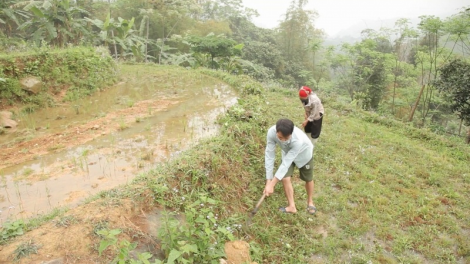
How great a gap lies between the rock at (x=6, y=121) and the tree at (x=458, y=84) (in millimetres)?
11648

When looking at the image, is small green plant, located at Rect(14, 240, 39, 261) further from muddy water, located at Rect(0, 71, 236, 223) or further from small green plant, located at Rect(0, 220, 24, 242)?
muddy water, located at Rect(0, 71, 236, 223)

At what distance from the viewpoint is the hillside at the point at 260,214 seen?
2.65 meters

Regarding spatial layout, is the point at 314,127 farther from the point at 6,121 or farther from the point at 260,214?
the point at 6,121

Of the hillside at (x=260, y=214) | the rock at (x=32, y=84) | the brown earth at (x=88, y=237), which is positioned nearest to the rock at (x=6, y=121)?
the rock at (x=32, y=84)

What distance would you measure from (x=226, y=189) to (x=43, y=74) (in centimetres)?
737

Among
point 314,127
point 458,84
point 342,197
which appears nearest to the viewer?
point 342,197

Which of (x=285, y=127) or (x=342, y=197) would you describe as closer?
(x=285, y=127)

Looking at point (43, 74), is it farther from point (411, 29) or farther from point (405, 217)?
point (411, 29)

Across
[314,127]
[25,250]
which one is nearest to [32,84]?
[25,250]

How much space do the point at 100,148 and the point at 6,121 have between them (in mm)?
2870

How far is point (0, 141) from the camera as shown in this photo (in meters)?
5.57

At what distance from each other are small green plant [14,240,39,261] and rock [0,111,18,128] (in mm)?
4962

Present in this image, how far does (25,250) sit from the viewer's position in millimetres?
2434

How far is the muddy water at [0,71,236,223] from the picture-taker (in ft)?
12.4
